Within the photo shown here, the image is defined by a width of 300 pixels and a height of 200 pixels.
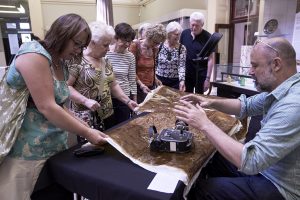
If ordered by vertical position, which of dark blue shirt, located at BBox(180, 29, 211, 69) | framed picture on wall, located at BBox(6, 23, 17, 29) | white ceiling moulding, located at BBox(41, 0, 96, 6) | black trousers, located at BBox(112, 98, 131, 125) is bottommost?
black trousers, located at BBox(112, 98, 131, 125)

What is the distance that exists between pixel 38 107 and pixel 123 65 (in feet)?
3.95

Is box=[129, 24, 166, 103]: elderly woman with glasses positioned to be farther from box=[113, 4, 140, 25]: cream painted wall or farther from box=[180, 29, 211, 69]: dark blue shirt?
box=[113, 4, 140, 25]: cream painted wall

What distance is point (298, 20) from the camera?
3438mm

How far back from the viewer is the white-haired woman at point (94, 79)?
1.61 meters

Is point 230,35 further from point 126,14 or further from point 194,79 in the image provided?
point 126,14

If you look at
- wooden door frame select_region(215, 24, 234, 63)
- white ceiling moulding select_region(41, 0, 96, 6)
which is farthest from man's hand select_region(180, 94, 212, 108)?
white ceiling moulding select_region(41, 0, 96, 6)

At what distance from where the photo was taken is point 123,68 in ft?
7.01

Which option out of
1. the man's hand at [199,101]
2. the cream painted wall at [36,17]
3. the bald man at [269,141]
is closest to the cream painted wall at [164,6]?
the cream painted wall at [36,17]

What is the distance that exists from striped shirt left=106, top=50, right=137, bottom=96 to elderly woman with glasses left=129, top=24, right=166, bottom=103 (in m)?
0.24

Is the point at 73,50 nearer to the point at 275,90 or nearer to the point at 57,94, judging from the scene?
the point at 57,94

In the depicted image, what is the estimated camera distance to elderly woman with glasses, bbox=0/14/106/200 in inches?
37.4

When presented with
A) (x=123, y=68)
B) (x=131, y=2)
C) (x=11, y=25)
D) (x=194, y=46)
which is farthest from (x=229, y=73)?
(x=131, y=2)

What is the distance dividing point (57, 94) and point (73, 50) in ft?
0.65

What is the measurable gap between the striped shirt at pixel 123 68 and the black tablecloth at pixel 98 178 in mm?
1048
